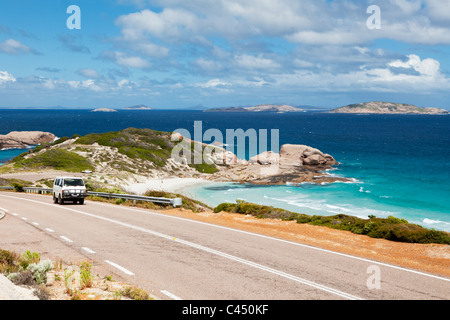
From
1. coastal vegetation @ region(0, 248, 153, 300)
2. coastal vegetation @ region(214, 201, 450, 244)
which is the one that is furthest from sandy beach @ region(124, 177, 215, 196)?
coastal vegetation @ region(0, 248, 153, 300)

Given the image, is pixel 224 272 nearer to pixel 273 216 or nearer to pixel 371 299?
pixel 371 299

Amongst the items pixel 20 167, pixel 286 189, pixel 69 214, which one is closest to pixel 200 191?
pixel 286 189

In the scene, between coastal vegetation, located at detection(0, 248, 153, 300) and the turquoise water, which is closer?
coastal vegetation, located at detection(0, 248, 153, 300)

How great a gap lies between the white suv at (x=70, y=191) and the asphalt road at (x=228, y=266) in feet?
31.8

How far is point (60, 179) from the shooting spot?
2747 cm

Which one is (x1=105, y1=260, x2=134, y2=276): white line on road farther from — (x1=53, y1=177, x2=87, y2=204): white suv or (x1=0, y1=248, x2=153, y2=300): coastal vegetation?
(x1=53, y1=177, x2=87, y2=204): white suv

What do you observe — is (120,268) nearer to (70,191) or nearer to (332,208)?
(70,191)

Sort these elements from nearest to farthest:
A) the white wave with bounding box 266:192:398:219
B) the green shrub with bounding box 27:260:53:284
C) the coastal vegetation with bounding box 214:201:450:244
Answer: the green shrub with bounding box 27:260:53:284, the coastal vegetation with bounding box 214:201:450:244, the white wave with bounding box 266:192:398:219

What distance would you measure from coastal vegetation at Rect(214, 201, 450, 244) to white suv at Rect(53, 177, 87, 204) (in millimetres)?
12100

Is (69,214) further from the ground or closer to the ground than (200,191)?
further from the ground

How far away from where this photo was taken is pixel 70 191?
2616cm

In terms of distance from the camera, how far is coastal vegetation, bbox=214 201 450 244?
1373cm

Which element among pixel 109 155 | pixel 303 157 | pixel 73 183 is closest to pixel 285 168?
pixel 303 157
